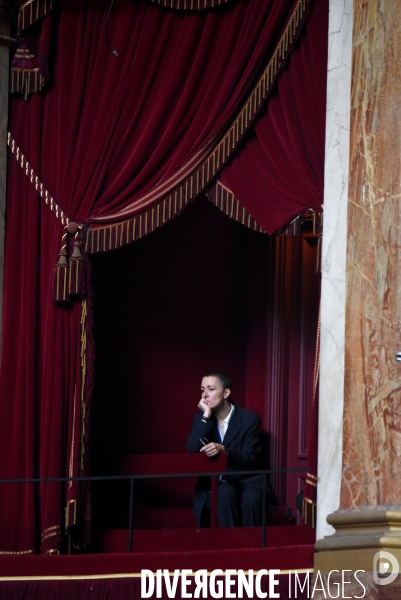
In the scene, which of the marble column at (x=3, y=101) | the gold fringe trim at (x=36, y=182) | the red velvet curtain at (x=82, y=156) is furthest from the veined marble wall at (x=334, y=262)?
the marble column at (x=3, y=101)

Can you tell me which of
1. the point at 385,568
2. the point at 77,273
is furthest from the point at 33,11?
the point at 385,568

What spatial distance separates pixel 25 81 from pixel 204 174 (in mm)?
1189

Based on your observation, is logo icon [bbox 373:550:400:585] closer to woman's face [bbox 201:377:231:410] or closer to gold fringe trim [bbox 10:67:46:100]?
woman's face [bbox 201:377:231:410]

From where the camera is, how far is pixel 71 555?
6254 millimetres

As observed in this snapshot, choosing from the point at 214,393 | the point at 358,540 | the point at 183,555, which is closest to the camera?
the point at 358,540

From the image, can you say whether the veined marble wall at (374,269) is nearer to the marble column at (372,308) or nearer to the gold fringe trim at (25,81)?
the marble column at (372,308)

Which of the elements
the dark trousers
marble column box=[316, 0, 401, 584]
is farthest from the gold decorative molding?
the dark trousers

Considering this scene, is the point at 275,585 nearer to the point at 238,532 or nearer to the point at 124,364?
the point at 238,532

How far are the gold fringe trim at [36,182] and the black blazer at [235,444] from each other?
1.34m

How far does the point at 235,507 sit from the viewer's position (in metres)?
6.71

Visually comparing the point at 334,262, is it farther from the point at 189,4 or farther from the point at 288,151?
the point at 189,4

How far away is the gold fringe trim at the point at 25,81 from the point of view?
704 cm

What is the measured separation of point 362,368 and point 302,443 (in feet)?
7.57

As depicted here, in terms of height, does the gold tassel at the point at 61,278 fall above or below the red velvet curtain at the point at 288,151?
below
